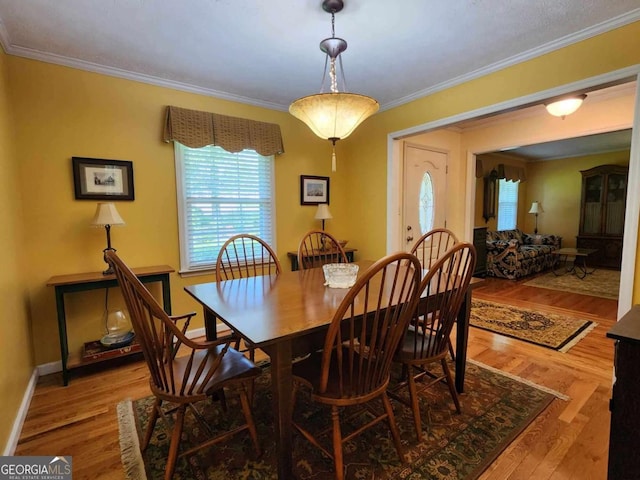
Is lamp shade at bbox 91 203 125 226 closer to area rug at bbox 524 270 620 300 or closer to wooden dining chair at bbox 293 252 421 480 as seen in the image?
wooden dining chair at bbox 293 252 421 480

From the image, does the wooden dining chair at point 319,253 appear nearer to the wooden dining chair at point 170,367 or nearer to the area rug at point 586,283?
the wooden dining chair at point 170,367

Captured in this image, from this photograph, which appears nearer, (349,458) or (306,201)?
(349,458)

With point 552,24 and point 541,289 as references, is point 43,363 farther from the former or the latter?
point 541,289

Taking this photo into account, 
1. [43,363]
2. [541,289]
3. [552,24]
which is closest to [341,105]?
[552,24]

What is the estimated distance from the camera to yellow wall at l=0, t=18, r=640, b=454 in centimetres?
204

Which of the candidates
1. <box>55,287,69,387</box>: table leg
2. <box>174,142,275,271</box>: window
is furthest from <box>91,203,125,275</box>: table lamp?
<box>174,142,275,271</box>: window

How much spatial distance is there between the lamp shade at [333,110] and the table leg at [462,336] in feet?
4.07

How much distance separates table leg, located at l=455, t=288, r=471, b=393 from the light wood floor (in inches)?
16.6

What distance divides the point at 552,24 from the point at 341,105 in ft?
5.15

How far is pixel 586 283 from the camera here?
5.04 metres

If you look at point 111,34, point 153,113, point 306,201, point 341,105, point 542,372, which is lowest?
point 542,372

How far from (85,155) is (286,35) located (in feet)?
6.00

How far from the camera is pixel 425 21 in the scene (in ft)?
6.47

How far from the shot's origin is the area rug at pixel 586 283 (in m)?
4.55
